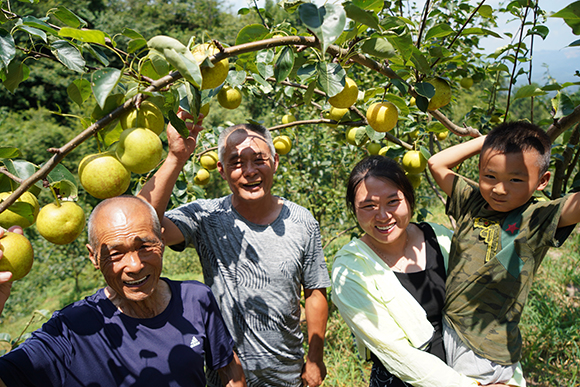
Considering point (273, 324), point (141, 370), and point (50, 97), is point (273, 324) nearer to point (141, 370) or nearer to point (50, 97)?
point (141, 370)

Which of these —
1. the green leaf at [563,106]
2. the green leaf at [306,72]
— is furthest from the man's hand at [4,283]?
the green leaf at [563,106]

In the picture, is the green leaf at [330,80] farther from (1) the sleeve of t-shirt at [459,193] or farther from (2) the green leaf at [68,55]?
(1) the sleeve of t-shirt at [459,193]

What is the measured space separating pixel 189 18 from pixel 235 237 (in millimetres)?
29421

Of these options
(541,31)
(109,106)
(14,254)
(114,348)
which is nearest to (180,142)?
(109,106)

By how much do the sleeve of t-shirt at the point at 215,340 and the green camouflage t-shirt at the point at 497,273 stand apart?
84 cm

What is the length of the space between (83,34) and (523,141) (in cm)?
132

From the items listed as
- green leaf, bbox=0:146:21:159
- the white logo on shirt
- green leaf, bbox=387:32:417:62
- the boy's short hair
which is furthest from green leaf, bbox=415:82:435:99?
green leaf, bbox=0:146:21:159

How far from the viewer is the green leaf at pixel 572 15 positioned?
35.0 inches

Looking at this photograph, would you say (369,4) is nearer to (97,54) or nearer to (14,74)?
(97,54)

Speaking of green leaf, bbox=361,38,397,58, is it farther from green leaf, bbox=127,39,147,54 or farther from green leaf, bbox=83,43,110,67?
green leaf, bbox=83,43,110,67

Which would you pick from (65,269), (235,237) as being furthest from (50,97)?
(235,237)

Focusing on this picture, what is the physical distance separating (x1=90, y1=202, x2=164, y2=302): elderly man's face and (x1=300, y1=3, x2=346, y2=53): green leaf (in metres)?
0.79

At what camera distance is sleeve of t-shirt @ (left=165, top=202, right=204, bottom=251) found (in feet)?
5.08

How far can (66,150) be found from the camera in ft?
2.80
